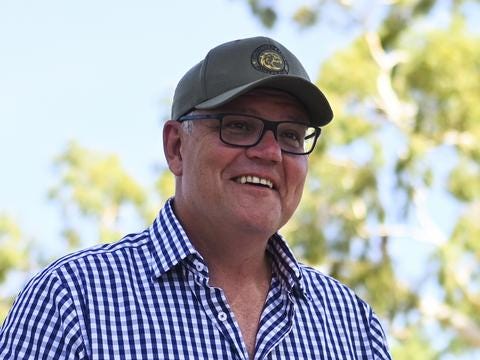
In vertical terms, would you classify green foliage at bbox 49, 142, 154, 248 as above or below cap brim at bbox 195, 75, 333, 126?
above

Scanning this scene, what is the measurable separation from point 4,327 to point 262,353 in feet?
1.84

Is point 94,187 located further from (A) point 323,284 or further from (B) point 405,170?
(A) point 323,284

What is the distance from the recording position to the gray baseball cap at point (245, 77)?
254 centimetres

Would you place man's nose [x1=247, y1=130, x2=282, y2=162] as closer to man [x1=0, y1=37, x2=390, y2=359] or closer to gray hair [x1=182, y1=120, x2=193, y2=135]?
man [x1=0, y1=37, x2=390, y2=359]

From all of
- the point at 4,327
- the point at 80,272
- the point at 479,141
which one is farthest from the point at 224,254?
the point at 479,141

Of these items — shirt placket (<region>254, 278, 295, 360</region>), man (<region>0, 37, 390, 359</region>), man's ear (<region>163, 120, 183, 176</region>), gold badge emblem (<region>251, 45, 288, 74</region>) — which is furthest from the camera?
man's ear (<region>163, 120, 183, 176</region>)

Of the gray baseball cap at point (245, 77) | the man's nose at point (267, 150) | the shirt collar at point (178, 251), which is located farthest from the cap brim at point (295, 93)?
the shirt collar at point (178, 251)

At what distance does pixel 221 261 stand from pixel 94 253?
30 cm

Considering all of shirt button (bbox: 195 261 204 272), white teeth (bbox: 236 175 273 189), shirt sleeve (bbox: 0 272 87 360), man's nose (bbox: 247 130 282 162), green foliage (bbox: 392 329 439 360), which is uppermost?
green foliage (bbox: 392 329 439 360)

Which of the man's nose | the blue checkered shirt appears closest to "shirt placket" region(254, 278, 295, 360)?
the blue checkered shirt

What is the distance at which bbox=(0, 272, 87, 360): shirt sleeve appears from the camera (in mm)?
2238

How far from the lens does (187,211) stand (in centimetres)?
262

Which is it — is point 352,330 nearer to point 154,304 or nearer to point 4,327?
point 154,304

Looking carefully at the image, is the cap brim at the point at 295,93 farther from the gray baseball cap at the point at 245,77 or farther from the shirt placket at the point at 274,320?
the shirt placket at the point at 274,320
